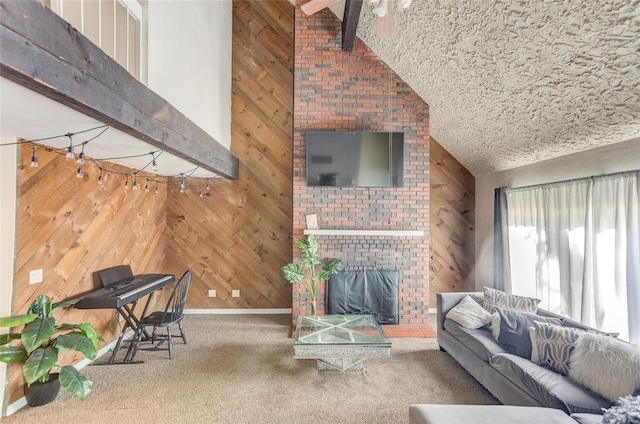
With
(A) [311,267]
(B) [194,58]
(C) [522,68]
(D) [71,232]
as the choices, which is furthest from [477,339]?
(B) [194,58]

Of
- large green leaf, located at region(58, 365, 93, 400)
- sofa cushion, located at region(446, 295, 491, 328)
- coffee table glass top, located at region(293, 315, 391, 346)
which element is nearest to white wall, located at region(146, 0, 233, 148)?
large green leaf, located at region(58, 365, 93, 400)

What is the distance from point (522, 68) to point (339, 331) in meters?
2.97

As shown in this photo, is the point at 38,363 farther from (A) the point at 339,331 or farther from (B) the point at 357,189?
(B) the point at 357,189

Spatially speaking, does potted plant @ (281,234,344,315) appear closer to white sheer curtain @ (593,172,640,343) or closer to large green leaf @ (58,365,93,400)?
large green leaf @ (58,365,93,400)

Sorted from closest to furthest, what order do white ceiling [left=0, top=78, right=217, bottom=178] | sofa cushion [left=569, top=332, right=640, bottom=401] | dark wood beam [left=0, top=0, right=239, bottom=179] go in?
dark wood beam [left=0, top=0, right=239, bottom=179] → white ceiling [left=0, top=78, right=217, bottom=178] → sofa cushion [left=569, top=332, right=640, bottom=401]

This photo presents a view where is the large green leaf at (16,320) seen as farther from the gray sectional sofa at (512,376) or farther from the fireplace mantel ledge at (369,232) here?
the gray sectional sofa at (512,376)

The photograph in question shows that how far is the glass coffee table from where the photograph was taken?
2793mm

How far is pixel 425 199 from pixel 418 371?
224 centimetres

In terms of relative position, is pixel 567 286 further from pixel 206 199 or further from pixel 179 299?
pixel 206 199

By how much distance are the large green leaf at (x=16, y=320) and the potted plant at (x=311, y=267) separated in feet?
7.71

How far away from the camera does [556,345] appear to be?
2.30m

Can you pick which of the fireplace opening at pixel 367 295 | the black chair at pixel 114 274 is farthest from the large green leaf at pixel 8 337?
the fireplace opening at pixel 367 295

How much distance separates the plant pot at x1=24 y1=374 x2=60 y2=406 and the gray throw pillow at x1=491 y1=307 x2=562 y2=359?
379cm

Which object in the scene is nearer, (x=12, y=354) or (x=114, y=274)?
(x=12, y=354)
